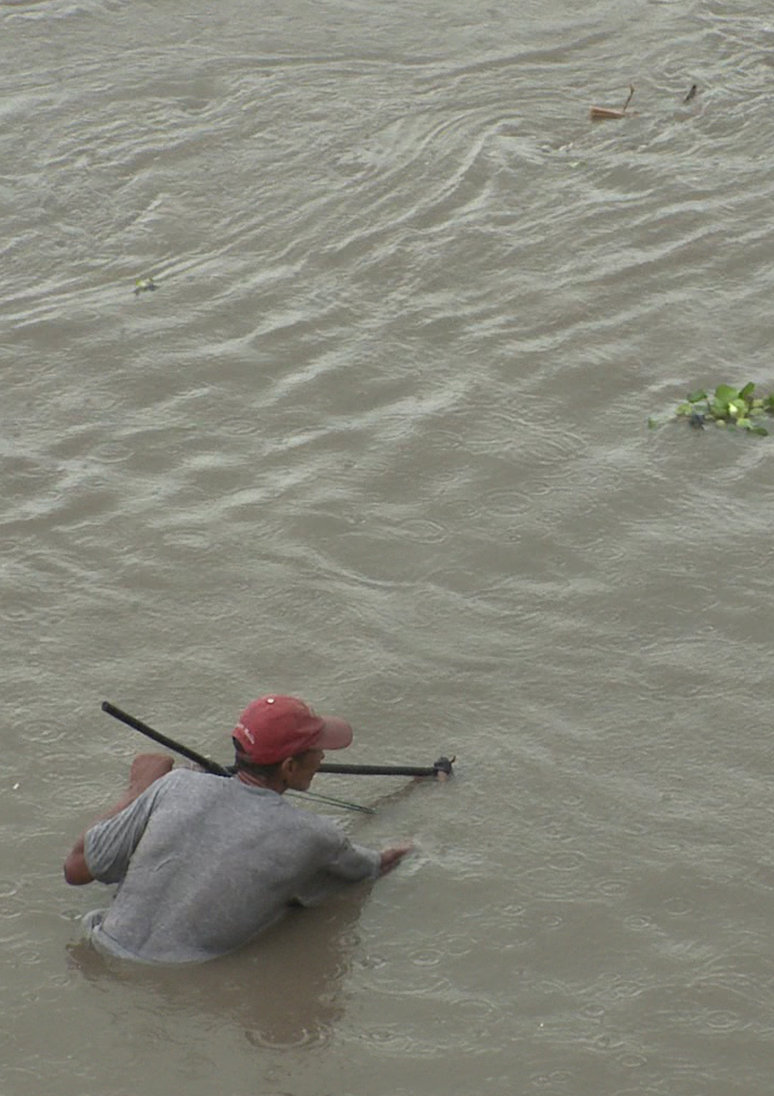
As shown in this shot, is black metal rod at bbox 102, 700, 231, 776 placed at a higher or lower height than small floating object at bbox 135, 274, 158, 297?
higher

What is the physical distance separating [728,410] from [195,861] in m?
3.82

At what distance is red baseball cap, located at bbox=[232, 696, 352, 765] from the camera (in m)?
5.04

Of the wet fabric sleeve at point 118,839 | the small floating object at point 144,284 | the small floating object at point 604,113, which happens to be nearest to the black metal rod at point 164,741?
the wet fabric sleeve at point 118,839

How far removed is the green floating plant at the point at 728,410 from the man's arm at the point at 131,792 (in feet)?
10.7

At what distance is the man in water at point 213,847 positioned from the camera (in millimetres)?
5004

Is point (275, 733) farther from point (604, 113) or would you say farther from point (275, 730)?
point (604, 113)

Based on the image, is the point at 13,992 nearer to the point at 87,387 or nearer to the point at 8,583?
the point at 8,583

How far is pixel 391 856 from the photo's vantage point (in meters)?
5.55

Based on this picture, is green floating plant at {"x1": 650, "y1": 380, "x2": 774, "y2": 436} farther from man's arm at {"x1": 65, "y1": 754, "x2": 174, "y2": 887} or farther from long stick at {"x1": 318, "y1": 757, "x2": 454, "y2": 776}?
man's arm at {"x1": 65, "y1": 754, "x2": 174, "y2": 887}

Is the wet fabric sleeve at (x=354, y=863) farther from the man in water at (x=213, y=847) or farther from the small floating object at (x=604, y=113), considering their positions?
the small floating object at (x=604, y=113)

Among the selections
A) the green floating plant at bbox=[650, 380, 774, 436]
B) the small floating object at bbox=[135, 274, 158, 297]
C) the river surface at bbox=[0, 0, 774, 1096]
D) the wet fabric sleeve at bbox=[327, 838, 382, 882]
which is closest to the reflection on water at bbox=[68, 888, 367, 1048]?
the river surface at bbox=[0, 0, 774, 1096]

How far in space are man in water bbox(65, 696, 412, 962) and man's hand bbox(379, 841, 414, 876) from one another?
0.40 m

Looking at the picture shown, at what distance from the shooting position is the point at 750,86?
10922mm

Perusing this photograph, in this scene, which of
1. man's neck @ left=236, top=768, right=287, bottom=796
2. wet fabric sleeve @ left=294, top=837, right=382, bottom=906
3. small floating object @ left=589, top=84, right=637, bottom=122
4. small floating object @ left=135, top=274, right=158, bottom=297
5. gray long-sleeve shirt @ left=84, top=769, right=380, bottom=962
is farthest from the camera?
small floating object @ left=589, top=84, right=637, bottom=122
